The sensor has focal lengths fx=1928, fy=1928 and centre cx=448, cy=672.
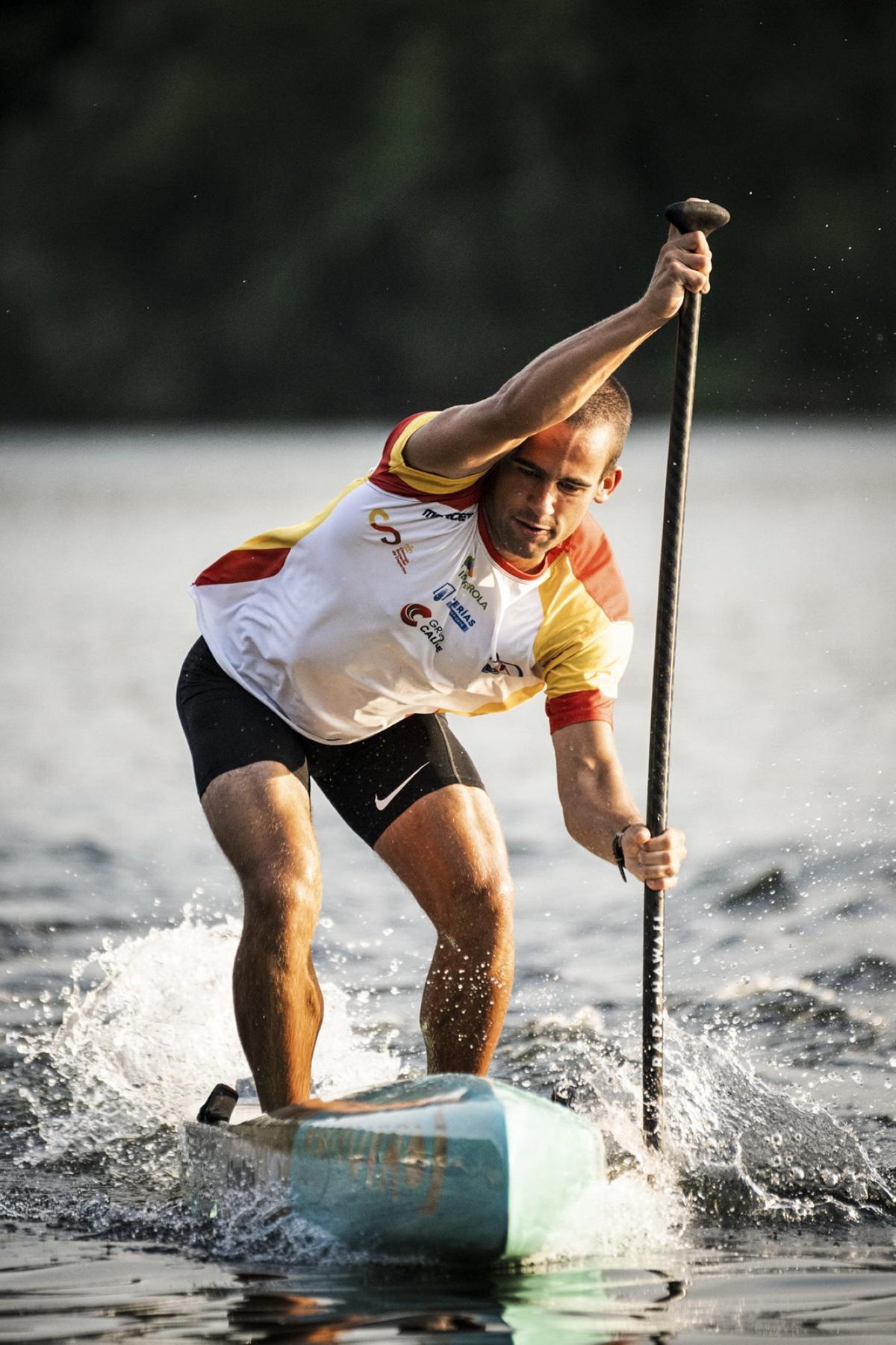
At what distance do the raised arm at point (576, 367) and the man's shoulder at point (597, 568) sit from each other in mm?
470

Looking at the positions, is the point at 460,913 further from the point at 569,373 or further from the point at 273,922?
the point at 569,373

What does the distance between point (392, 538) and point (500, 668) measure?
432mm

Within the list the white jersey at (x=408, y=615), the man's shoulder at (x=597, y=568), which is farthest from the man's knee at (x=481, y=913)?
the man's shoulder at (x=597, y=568)

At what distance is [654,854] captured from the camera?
4484 millimetres

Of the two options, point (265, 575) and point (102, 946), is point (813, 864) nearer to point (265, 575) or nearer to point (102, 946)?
point (102, 946)

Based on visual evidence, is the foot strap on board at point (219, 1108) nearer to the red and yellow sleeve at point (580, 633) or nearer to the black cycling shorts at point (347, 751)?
the black cycling shorts at point (347, 751)

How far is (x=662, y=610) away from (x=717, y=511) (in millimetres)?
20021

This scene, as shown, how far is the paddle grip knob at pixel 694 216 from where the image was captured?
13.7 ft

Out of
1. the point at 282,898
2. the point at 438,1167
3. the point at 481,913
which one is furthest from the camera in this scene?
the point at 481,913

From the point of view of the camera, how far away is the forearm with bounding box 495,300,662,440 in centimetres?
408

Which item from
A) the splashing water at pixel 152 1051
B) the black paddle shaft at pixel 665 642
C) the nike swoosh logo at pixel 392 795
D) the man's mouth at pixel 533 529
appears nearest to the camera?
the black paddle shaft at pixel 665 642

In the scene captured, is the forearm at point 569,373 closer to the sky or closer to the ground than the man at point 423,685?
closer to the sky

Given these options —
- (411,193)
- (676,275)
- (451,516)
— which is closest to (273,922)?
(451,516)

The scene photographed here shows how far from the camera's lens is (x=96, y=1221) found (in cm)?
465
